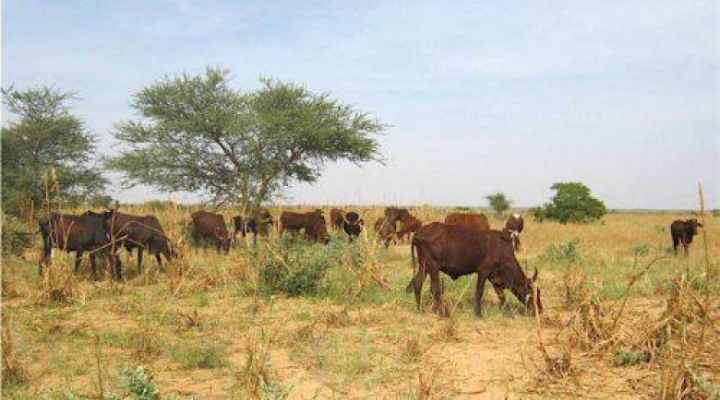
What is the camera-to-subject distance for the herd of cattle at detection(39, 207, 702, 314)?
8133mm

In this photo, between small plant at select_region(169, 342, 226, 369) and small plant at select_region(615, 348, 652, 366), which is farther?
small plant at select_region(169, 342, 226, 369)

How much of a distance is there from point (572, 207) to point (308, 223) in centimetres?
2528

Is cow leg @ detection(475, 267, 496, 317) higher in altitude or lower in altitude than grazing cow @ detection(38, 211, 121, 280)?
lower

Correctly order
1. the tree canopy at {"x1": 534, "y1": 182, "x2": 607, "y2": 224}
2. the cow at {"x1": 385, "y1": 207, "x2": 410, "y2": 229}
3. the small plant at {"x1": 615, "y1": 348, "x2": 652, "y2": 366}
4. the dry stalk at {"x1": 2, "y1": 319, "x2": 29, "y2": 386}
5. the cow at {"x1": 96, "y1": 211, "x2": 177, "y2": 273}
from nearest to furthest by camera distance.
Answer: the dry stalk at {"x1": 2, "y1": 319, "x2": 29, "y2": 386} < the small plant at {"x1": 615, "y1": 348, "x2": 652, "y2": 366} < the cow at {"x1": 96, "y1": 211, "x2": 177, "y2": 273} < the cow at {"x1": 385, "y1": 207, "x2": 410, "y2": 229} < the tree canopy at {"x1": 534, "y1": 182, "x2": 607, "y2": 224}

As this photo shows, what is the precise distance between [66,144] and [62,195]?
2536 millimetres

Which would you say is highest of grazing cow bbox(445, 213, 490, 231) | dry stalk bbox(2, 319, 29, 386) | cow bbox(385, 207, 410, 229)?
cow bbox(385, 207, 410, 229)

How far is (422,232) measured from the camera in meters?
8.23

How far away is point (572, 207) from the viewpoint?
3722 cm

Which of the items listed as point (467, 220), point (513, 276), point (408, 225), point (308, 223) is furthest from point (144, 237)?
point (467, 220)

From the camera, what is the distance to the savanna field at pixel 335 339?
4750 mm

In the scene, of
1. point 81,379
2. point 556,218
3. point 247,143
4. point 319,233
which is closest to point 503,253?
point 81,379

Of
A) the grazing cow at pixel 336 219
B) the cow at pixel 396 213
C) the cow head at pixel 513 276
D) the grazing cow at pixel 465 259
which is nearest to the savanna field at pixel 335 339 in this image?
the cow head at pixel 513 276

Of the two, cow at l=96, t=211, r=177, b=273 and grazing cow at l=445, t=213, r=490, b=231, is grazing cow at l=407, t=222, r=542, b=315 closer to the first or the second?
cow at l=96, t=211, r=177, b=273

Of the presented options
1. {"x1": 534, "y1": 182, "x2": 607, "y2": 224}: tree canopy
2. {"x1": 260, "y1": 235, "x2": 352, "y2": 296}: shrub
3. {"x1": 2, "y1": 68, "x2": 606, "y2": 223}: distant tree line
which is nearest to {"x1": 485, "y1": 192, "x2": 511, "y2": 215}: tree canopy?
{"x1": 534, "y1": 182, "x2": 607, "y2": 224}: tree canopy
